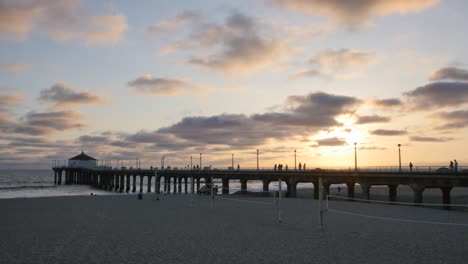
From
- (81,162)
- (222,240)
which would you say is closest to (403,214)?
(222,240)

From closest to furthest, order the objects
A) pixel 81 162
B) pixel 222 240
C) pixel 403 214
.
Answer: pixel 222 240 → pixel 403 214 → pixel 81 162

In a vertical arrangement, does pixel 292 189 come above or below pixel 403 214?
above

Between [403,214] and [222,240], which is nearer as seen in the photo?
[222,240]

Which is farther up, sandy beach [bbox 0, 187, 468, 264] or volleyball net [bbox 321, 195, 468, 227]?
sandy beach [bbox 0, 187, 468, 264]

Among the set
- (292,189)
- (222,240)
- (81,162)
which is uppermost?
(81,162)

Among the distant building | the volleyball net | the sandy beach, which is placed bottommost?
the volleyball net

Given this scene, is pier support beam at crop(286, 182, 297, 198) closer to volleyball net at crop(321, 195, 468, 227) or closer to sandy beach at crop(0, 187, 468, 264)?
volleyball net at crop(321, 195, 468, 227)

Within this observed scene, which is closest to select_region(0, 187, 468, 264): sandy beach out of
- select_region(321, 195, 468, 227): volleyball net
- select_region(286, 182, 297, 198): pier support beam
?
select_region(321, 195, 468, 227): volleyball net

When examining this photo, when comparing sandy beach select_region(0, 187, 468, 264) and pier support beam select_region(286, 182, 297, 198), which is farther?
pier support beam select_region(286, 182, 297, 198)

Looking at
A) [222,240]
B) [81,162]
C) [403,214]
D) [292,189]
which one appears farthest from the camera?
[81,162]

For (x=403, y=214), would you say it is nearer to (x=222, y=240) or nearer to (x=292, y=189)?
(x=222, y=240)

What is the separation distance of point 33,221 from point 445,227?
2138 centimetres

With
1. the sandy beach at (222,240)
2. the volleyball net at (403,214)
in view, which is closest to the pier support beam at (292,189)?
the volleyball net at (403,214)

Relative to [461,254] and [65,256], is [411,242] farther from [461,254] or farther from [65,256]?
[65,256]
